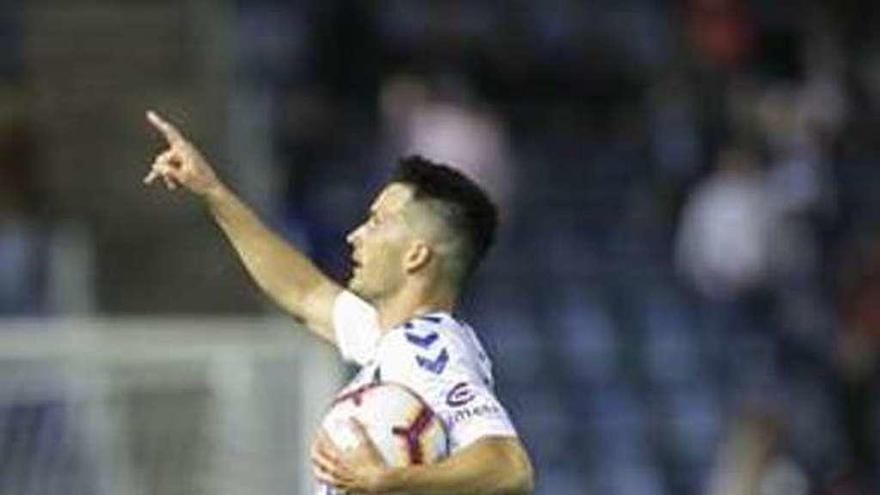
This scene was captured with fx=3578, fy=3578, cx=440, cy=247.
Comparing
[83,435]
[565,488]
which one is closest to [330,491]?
[83,435]

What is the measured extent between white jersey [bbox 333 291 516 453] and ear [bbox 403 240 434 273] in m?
0.11

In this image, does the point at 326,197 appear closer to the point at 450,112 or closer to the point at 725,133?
the point at 450,112

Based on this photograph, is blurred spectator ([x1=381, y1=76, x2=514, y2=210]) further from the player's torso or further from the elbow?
the elbow

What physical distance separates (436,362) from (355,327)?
617 millimetres

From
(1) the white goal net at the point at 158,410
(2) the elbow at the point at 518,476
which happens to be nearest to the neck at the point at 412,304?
(2) the elbow at the point at 518,476

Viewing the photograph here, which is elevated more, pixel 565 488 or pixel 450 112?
pixel 450 112

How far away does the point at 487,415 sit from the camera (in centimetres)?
743

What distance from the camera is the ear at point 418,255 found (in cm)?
774

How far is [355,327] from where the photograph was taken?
812cm

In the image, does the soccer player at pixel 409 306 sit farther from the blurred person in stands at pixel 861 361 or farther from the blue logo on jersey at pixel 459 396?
the blurred person in stands at pixel 861 361

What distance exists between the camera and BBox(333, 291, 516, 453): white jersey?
24.3 feet

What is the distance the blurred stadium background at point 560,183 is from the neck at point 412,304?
17.9ft

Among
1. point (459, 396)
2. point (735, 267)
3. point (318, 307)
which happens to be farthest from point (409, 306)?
point (735, 267)

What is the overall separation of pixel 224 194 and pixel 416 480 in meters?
1.41
